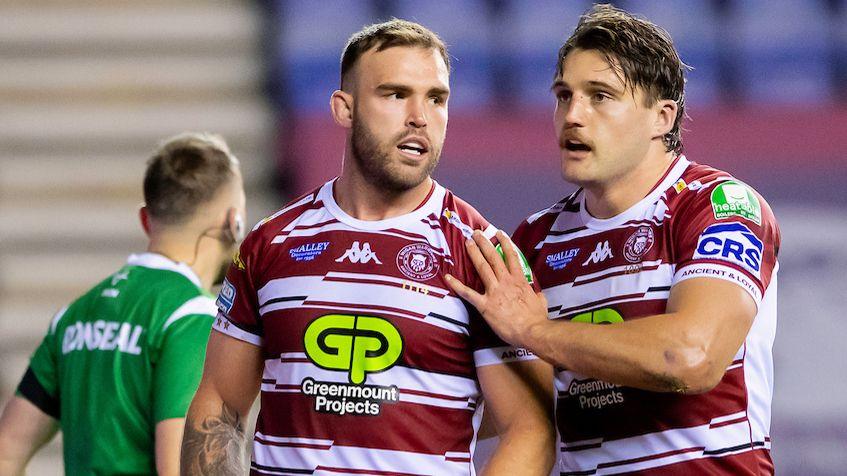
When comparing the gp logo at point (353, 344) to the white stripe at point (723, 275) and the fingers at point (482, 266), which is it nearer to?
the fingers at point (482, 266)

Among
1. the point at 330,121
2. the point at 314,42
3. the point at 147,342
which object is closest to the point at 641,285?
the point at 147,342

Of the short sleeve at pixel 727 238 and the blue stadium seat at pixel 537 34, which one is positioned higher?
the blue stadium seat at pixel 537 34

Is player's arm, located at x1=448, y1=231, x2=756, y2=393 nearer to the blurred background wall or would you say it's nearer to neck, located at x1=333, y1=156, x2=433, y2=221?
neck, located at x1=333, y1=156, x2=433, y2=221

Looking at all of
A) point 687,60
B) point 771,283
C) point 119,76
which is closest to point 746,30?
point 687,60

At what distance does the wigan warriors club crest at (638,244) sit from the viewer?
3.08m

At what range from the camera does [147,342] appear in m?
3.77

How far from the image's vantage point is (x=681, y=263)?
9.78 ft

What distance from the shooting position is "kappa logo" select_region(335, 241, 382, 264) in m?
3.09

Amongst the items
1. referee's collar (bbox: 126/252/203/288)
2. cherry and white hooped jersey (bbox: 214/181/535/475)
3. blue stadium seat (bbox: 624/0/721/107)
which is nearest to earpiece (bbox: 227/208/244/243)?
Result: referee's collar (bbox: 126/252/203/288)

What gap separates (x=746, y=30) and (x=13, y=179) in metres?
4.55

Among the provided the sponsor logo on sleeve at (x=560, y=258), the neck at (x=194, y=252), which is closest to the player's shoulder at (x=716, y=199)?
the sponsor logo on sleeve at (x=560, y=258)

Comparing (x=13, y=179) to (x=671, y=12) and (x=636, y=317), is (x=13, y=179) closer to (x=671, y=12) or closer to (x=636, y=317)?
(x=671, y=12)

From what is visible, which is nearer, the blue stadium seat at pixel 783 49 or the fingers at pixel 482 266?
the fingers at pixel 482 266

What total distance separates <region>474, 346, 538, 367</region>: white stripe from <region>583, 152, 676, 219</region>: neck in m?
0.48
